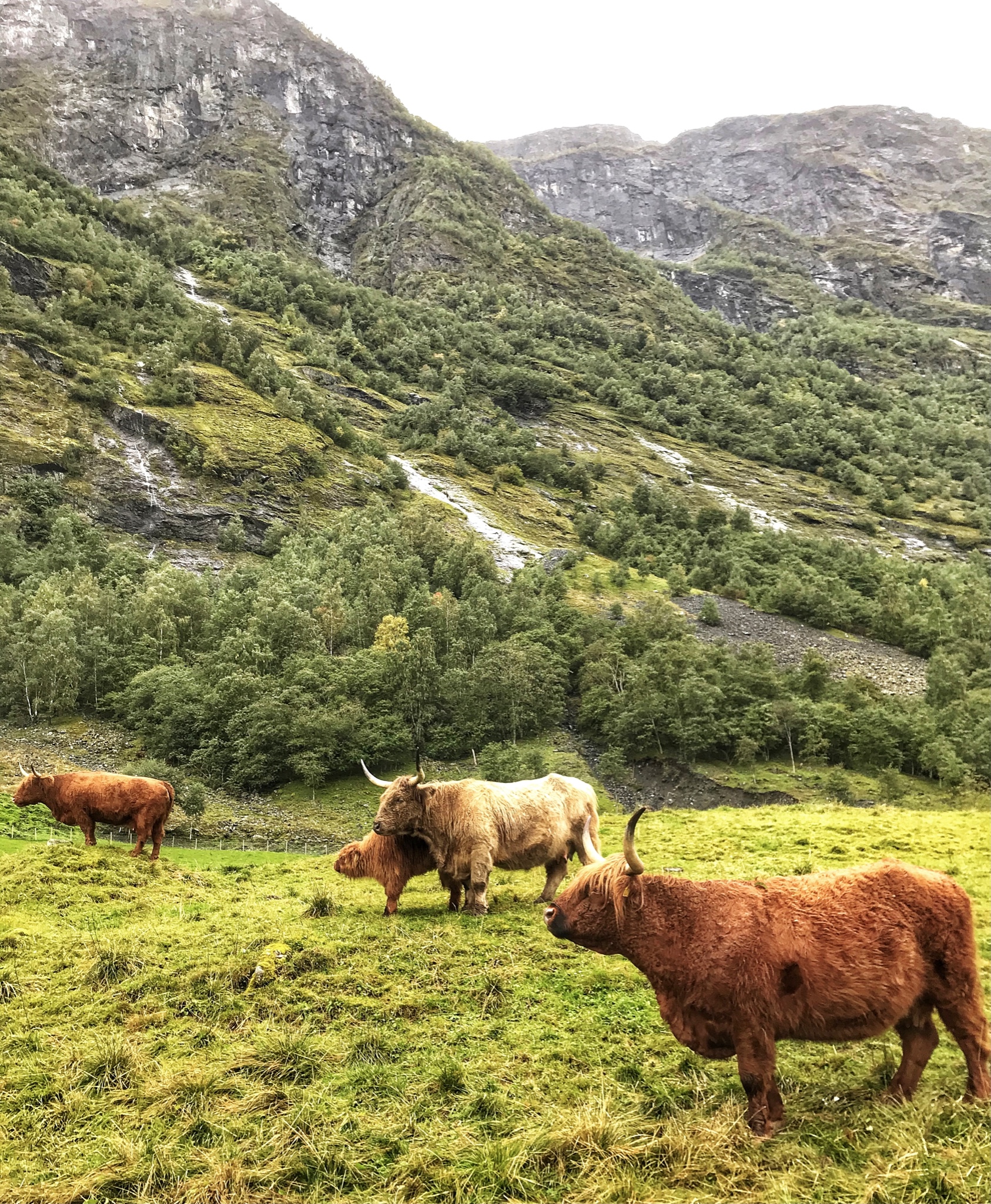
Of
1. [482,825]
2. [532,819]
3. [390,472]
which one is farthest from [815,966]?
[390,472]

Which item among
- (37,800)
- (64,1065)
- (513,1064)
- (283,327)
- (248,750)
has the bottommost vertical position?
(248,750)

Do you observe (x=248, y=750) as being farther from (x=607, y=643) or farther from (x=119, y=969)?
(x=119, y=969)

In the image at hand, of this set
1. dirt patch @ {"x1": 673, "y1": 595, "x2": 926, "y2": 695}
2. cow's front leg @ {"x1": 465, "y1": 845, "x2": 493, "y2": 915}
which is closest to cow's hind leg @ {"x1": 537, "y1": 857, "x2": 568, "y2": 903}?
cow's front leg @ {"x1": 465, "y1": 845, "x2": 493, "y2": 915}

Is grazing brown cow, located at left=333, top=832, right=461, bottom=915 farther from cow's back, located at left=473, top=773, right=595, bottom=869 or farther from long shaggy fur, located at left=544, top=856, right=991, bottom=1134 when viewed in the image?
long shaggy fur, located at left=544, top=856, right=991, bottom=1134

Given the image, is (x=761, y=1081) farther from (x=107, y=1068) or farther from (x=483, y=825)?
(x=483, y=825)

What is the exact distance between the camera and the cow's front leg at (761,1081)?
4.60 meters

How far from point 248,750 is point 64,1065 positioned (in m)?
34.6

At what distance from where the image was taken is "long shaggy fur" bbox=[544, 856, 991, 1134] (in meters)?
4.64

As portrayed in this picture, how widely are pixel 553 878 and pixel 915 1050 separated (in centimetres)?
772

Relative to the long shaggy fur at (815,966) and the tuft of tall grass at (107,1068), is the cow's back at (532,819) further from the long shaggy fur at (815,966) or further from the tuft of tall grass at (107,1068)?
the long shaggy fur at (815,966)

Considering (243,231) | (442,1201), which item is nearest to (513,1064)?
(442,1201)

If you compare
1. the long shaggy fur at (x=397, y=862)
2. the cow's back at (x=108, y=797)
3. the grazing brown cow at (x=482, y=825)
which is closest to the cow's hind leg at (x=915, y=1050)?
the grazing brown cow at (x=482, y=825)

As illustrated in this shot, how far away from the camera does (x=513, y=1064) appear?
20.7 feet

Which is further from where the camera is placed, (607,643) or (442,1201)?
(607,643)
